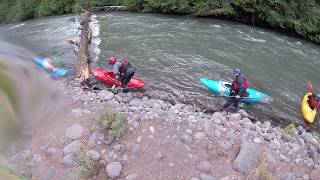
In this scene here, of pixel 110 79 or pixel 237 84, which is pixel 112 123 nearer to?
pixel 110 79

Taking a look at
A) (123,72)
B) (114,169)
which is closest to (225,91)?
(123,72)

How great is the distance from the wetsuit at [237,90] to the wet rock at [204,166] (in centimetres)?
344

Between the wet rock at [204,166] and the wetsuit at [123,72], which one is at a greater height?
the wetsuit at [123,72]

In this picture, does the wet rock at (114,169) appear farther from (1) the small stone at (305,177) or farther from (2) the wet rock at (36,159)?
(1) the small stone at (305,177)

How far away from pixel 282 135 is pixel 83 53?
20.4 feet

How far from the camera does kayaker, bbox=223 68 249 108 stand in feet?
32.0

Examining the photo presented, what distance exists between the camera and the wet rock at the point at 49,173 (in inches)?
246

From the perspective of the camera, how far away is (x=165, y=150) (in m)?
6.76

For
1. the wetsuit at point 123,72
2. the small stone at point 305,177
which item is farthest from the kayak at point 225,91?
the small stone at point 305,177

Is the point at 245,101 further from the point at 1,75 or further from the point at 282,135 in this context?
the point at 1,75

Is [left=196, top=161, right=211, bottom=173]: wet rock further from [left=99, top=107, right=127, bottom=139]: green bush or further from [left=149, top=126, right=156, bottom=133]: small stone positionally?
[left=99, top=107, right=127, bottom=139]: green bush

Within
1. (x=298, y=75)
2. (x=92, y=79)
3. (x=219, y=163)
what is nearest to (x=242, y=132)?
(x=219, y=163)

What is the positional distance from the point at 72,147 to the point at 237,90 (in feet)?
16.4

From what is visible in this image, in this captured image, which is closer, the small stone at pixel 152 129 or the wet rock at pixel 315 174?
the wet rock at pixel 315 174
